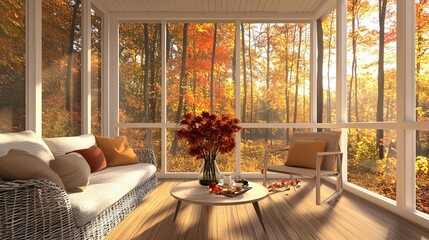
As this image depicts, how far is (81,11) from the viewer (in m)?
4.18

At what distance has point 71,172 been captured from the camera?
2.23 meters

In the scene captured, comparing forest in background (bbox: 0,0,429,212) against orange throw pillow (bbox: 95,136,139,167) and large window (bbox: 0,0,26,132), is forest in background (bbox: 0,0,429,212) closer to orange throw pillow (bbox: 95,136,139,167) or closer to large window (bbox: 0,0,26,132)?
large window (bbox: 0,0,26,132)

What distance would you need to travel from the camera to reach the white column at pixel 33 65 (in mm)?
3041

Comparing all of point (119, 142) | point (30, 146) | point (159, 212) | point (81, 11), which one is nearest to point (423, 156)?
point (159, 212)

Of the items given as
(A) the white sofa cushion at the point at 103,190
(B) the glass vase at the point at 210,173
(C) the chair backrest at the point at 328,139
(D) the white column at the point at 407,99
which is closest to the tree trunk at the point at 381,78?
(C) the chair backrest at the point at 328,139

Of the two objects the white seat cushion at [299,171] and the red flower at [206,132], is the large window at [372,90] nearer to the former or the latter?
the white seat cushion at [299,171]

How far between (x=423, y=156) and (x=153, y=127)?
401 centimetres

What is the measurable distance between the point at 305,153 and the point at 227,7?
2842mm

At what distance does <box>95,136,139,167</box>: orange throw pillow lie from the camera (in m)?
3.62

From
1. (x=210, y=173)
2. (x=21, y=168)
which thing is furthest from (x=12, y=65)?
(x=210, y=173)

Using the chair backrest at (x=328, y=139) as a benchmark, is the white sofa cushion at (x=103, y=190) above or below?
below

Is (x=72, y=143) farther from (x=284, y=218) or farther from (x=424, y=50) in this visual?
(x=424, y=50)

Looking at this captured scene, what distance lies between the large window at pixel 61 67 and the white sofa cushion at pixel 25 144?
33.7 inches

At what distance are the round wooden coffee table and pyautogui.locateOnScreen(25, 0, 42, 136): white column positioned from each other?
1834 millimetres
